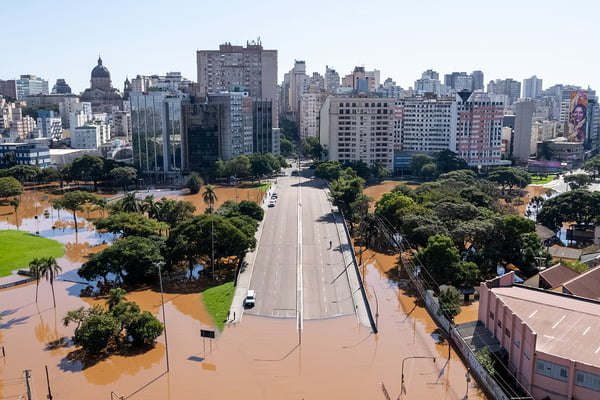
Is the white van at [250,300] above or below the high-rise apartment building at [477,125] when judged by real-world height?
below

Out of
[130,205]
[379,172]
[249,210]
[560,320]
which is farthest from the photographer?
[379,172]

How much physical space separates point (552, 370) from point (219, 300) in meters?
21.9

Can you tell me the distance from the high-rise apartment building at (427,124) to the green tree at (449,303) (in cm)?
7651

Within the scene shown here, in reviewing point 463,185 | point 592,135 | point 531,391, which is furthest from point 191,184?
point 592,135

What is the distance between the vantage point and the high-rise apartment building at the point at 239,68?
143 m

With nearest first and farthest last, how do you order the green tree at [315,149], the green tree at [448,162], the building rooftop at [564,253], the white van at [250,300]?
1. the white van at [250,300]
2. the building rooftop at [564,253]
3. the green tree at [448,162]
4. the green tree at [315,149]

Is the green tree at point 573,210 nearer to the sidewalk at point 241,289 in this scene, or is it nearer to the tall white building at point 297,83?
the sidewalk at point 241,289

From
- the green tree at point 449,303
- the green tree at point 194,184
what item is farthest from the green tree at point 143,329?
the green tree at point 194,184

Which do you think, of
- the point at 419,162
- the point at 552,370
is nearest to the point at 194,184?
the point at 419,162

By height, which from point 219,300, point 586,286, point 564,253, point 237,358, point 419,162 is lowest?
point 237,358

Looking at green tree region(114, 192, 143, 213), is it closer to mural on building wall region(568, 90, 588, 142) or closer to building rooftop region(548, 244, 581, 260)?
building rooftop region(548, 244, 581, 260)

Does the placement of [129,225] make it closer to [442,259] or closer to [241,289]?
[241,289]

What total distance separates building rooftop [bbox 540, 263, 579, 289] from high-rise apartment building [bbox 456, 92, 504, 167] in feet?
224

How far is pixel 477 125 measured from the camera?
349 feet
